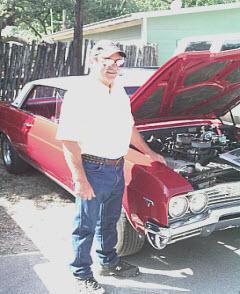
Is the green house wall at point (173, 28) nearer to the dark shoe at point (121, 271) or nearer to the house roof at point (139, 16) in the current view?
the house roof at point (139, 16)

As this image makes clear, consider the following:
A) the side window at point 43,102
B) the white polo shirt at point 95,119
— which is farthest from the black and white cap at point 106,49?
the side window at point 43,102

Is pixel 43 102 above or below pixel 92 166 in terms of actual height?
above

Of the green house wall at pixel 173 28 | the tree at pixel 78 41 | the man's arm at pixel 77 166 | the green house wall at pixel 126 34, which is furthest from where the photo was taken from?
the green house wall at pixel 126 34

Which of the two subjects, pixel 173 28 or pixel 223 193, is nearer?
pixel 223 193

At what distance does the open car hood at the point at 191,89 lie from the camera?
3973 mm

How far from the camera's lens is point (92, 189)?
3.32 m

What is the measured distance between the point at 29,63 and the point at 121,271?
7.18m

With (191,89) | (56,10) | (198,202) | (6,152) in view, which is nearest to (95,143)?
→ (198,202)

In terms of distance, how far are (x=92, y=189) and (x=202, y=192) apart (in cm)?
92

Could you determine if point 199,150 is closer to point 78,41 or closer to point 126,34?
point 78,41

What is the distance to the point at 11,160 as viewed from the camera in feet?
21.8

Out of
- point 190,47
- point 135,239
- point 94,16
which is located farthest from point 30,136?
point 94,16

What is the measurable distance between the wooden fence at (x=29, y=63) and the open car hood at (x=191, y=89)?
5546mm

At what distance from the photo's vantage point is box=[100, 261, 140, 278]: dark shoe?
3805 millimetres
